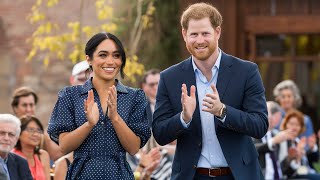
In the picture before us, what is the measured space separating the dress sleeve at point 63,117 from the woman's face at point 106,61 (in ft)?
0.82

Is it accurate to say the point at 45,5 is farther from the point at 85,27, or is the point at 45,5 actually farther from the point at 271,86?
the point at 271,86

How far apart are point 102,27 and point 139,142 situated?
6313mm

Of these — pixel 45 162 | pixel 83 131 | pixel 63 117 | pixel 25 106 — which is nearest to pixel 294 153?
pixel 25 106

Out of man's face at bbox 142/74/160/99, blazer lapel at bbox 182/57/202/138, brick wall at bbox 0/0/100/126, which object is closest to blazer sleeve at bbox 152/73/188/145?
blazer lapel at bbox 182/57/202/138

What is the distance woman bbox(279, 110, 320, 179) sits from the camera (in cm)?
1366

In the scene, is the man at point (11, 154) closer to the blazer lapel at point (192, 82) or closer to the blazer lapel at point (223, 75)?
the blazer lapel at point (192, 82)

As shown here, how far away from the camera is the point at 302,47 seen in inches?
760

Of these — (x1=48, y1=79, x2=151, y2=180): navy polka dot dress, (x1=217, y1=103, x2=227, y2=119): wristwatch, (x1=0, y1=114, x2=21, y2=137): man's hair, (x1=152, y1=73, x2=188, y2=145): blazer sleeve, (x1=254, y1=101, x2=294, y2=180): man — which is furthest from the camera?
(x1=254, y1=101, x2=294, y2=180): man

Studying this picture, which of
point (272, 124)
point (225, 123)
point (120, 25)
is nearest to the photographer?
point (225, 123)

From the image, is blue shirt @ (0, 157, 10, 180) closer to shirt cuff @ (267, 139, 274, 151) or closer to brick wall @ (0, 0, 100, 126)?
shirt cuff @ (267, 139, 274, 151)

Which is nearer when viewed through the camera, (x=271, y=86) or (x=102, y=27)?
(x=102, y=27)

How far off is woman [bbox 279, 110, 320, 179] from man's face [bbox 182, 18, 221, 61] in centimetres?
575

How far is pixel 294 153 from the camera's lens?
13633 mm

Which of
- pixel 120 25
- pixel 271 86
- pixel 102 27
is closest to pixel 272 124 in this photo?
pixel 102 27
